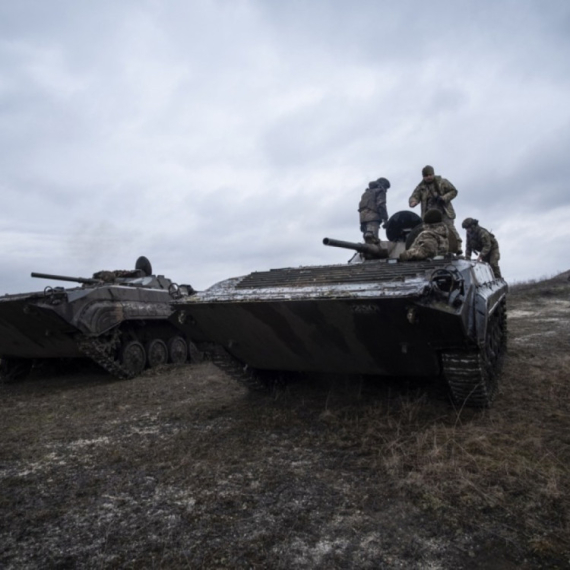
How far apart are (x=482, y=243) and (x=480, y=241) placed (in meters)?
0.07

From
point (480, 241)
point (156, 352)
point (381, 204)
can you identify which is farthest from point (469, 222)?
point (156, 352)

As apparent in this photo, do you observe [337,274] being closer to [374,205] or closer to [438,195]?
[438,195]

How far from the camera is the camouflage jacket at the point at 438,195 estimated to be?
299 inches

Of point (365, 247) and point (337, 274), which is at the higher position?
point (365, 247)

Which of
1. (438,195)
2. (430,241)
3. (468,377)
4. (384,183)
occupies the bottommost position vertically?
(468,377)

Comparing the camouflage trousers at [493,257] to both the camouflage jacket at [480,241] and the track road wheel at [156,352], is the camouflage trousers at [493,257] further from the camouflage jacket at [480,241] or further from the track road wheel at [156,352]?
the track road wheel at [156,352]

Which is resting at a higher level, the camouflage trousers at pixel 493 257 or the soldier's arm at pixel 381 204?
the soldier's arm at pixel 381 204

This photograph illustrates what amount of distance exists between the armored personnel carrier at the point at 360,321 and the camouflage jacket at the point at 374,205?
284 inches

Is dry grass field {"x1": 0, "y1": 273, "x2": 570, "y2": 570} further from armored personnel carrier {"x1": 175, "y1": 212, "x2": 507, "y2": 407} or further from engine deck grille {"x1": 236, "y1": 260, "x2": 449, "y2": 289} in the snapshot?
engine deck grille {"x1": 236, "y1": 260, "x2": 449, "y2": 289}

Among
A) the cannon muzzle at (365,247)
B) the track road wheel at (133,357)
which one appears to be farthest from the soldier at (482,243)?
the track road wheel at (133,357)

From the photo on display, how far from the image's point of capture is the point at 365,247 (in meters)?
6.16

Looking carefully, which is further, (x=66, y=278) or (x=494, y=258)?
(x=494, y=258)

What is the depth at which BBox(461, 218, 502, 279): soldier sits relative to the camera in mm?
10898

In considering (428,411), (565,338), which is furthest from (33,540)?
(565,338)
